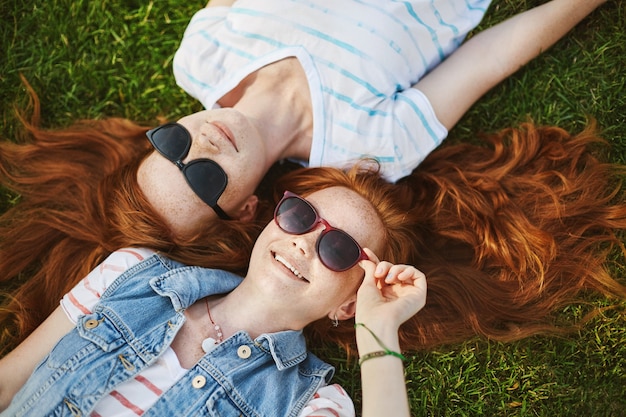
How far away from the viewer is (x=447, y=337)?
3.60 meters

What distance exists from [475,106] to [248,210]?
164cm

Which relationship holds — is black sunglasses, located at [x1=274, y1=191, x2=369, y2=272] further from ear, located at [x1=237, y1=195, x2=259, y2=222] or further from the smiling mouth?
ear, located at [x1=237, y1=195, x2=259, y2=222]

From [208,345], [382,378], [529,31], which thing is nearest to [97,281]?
[208,345]

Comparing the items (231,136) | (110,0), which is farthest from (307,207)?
(110,0)

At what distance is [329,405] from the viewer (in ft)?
9.70

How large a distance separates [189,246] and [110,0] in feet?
6.42

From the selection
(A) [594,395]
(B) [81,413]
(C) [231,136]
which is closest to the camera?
(B) [81,413]

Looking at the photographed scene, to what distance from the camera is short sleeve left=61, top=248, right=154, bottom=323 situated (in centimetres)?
322

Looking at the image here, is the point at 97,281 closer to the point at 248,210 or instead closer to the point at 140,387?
the point at 140,387

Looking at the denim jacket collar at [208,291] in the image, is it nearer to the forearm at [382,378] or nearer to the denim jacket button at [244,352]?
the denim jacket button at [244,352]

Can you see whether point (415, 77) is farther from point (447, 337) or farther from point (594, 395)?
point (594, 395)

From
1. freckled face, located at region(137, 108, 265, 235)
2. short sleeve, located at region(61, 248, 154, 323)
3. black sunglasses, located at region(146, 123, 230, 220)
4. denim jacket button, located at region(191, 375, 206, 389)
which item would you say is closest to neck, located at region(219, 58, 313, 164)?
freckled face, located at region(137, 108, 265, 235)

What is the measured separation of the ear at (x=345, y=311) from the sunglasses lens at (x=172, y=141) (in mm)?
1144

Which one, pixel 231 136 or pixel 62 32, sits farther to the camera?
pixel 62 32
